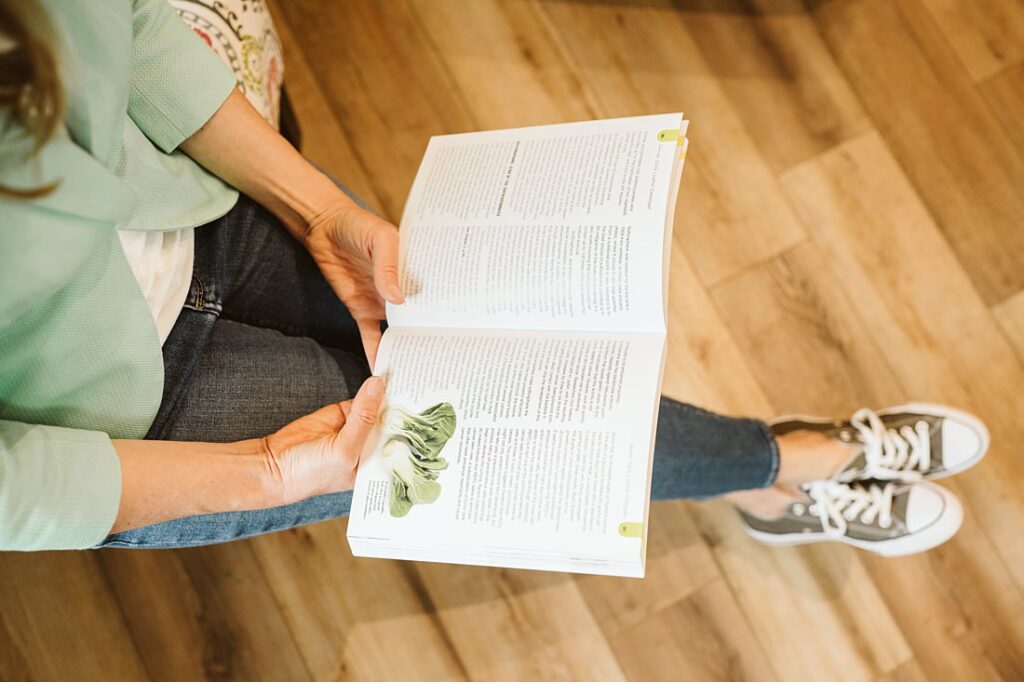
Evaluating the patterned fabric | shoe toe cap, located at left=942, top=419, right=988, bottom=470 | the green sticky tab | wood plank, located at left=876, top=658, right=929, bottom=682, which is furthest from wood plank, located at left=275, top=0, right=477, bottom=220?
wood plank, located at left=876, top=658, right=929, bottom=682

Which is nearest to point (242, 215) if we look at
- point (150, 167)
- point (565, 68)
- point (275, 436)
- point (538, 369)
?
point (150, 167)

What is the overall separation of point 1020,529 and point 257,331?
105 centimetres

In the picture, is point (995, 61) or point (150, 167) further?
point (995, 61)

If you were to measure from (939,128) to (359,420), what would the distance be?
100 centimetres

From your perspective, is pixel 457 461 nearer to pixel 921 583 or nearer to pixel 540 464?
pixel 540 464

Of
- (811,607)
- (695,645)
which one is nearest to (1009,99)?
(811,607)

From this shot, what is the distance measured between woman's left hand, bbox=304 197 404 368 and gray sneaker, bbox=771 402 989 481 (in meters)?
0.59

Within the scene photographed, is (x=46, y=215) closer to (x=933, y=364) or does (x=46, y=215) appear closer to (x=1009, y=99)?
(x=933, y=364)

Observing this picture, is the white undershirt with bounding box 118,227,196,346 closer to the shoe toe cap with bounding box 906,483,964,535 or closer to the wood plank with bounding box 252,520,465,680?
the wood plank with bounding box 252,520,465,680

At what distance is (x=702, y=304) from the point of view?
114 centimetres

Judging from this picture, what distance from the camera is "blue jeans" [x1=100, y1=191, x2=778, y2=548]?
0.70 m

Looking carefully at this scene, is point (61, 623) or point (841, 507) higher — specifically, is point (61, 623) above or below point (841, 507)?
below

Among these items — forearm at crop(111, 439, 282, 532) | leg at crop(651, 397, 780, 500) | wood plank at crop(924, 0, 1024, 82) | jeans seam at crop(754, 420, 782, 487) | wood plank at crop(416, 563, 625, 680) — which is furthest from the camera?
wood plank at crop(924, 0, 1024, 82)

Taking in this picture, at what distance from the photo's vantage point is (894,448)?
3.39 ft
